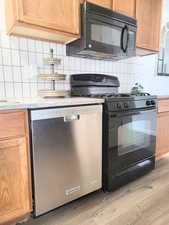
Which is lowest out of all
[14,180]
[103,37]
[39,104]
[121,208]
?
[121,208]

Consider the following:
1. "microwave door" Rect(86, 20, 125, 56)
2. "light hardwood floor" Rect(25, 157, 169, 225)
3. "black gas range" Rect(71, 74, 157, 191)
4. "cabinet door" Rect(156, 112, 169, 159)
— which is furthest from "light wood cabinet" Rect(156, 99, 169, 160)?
"microwave door" Rect(86, 20, 125, 56)

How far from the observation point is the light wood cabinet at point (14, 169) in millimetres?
1100

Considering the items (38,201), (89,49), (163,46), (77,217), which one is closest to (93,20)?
(89,49)

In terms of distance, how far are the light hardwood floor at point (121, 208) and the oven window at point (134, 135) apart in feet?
1.32

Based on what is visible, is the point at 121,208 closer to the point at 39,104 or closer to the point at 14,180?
the point at 14,180

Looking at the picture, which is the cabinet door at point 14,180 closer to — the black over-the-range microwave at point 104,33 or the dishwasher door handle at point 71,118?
the dishwasher door handle at point 71,118

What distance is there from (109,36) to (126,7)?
0.50 m

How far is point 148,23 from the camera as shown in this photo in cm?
223

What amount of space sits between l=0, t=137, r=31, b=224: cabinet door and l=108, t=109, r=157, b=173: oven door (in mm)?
753

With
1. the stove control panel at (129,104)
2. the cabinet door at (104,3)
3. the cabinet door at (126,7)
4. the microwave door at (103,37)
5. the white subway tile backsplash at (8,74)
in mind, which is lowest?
the stove control panel at (129,104)

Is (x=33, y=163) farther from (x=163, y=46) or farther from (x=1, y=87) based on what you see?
(x=163, y=46)

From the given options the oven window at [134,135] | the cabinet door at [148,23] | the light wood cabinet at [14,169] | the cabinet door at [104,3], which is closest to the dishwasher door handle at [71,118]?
the light wood cabinet at [14,169]

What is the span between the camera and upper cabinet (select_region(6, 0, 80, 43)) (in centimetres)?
132

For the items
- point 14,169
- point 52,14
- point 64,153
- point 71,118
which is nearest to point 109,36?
point 52,14
